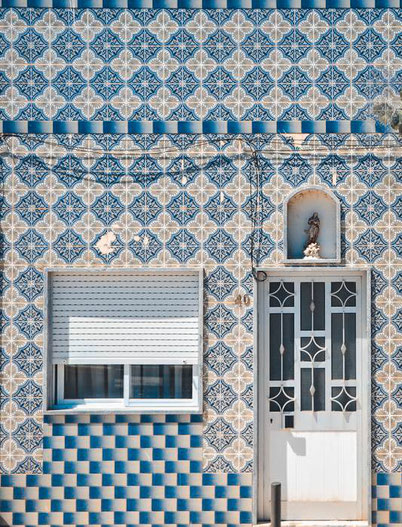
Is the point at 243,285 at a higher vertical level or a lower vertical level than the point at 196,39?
lower

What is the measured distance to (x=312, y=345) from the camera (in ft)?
23.4

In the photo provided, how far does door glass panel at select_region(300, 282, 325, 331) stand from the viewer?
7.15 meters

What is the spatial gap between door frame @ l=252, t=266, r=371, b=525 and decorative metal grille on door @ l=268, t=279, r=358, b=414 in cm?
10

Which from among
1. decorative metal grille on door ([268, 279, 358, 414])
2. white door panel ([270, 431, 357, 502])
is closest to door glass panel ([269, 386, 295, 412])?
decorative metal grille on door ([268, 279, 358, 414])

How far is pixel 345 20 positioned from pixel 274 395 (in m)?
3.85

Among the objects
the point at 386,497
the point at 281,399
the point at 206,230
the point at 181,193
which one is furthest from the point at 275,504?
the point at 181,193

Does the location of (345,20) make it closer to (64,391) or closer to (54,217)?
(54,217)

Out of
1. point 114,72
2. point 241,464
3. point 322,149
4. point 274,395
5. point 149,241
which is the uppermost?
point 114,72

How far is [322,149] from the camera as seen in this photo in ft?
23.1

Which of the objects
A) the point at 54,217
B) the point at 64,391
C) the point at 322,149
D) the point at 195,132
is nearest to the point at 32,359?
the point at 64,391

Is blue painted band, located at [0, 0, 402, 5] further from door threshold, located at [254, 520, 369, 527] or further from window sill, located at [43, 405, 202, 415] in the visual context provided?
door threshold, located at [254, 520, 369, 527]

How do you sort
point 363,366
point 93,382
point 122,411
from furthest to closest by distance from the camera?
point 93,382 → point 363,366 → point 122,411

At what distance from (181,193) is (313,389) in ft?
7.80

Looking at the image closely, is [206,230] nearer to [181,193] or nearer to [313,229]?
[181,193]
